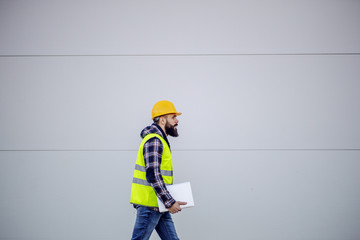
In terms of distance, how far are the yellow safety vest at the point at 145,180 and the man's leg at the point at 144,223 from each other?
0.06 meters

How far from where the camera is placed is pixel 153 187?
7.13 ft

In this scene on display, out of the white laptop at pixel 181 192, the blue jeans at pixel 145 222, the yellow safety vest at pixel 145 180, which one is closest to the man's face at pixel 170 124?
the yellow safety vest at pixel 145 180

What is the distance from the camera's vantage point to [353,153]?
11.1 ft

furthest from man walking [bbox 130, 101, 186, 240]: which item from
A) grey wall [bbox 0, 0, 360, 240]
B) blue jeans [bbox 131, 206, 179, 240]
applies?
grey wall [bbox 0, 0, 360, 240]

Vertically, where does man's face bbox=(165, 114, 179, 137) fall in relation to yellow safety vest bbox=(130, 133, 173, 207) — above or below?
above

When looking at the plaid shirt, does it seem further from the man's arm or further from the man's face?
the man's face

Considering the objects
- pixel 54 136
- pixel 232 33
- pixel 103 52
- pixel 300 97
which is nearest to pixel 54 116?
pixel 54 136

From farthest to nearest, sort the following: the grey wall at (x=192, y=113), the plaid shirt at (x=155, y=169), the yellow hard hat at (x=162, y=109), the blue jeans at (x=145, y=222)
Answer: the grey wall at (x=192, y=113) < the yellow hard hat at (x=162, y=109) < the blue jeans at (x=145, y=222) < the plaid shirt at (x=155, y=169)

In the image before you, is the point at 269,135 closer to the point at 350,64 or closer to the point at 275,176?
the point at 275,176

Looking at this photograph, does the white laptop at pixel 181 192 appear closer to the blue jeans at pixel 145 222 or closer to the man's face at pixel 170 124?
the blue jeans at pixel 145 222

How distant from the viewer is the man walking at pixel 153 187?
2.17 m

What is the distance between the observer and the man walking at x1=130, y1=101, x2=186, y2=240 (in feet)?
7.13

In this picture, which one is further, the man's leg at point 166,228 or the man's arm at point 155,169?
the man's leg at point 166,228

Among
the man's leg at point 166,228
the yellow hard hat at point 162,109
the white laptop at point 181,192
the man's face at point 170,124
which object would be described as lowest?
the man's leg at point 166,228
